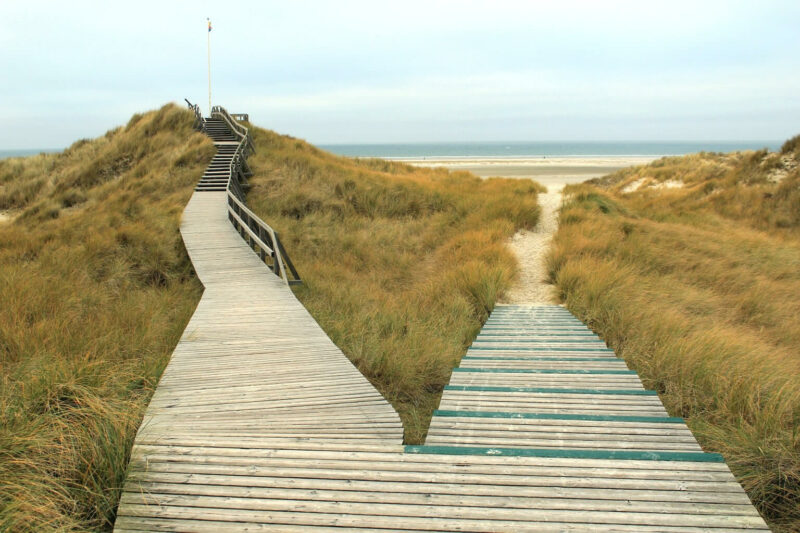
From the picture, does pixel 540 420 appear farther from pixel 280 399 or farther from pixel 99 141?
pixel 99 141

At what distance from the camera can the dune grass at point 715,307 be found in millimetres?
3723

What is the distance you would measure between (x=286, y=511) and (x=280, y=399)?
1786 mm

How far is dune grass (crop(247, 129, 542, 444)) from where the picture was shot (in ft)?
19.3

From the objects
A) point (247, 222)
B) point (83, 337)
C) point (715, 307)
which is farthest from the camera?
point (247, 222)

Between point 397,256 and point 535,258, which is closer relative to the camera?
point 535,258

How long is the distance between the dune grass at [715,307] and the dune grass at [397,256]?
173 cm

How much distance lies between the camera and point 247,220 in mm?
13680

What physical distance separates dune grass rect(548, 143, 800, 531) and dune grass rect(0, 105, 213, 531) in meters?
4.03

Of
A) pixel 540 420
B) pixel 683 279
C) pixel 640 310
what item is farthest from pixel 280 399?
pixel 683 279

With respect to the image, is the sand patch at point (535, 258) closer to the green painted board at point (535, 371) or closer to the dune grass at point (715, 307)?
the dune grass at point (715, 307)

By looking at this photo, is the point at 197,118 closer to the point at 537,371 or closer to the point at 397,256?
the point at 397,256

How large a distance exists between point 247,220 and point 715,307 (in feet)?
36.0

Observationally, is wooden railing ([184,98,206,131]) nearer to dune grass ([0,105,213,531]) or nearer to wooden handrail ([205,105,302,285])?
wooden handrail ([205,105,302,285])

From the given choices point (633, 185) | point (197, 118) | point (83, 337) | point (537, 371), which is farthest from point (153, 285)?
point (633, 185)
